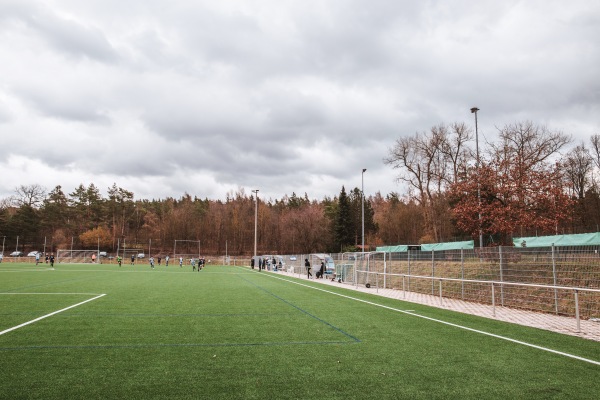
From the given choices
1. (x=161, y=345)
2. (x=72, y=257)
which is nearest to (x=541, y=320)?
(x=161, y=345)

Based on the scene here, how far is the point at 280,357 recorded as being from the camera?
622 centimetres

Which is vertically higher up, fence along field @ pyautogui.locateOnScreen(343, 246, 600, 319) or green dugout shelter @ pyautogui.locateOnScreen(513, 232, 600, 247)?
green dugout shelter @ pyautogui.locateOnScreen(513, 232, 600, 247)

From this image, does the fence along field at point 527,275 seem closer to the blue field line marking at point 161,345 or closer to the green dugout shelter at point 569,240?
the green dugout shelter at point 569,240

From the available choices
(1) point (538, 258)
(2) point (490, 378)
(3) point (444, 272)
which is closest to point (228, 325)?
(2) point (490, 378)

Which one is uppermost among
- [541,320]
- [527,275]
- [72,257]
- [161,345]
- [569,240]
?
[569,240]

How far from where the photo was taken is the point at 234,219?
104188mm

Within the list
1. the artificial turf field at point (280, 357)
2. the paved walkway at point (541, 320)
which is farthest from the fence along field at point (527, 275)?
the artificial turf field at point (280, 357)

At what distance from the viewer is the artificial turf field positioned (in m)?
4.66

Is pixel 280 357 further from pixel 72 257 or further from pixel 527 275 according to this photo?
pixel 72 257

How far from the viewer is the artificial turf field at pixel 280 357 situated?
15.3ft

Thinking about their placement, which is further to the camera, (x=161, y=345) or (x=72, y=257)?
(x=72, y=257)

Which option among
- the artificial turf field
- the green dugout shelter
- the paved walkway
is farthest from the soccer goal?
the paved walkway

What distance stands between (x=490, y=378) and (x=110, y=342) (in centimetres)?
602

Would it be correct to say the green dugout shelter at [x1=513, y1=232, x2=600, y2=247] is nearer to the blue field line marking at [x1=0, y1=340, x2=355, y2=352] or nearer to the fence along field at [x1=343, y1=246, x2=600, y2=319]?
the fence along field at [x1=343, y1=246, x2=600, y2=319]
